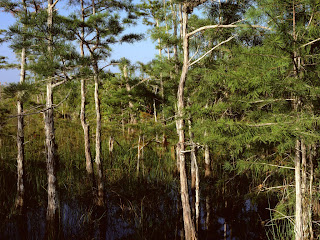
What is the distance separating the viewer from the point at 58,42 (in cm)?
535

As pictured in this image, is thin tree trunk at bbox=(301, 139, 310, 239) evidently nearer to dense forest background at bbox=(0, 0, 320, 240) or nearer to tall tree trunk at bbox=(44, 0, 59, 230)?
dense forest background at bbox=(0, 0, 320, 240)

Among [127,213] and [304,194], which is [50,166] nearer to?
[127,213]

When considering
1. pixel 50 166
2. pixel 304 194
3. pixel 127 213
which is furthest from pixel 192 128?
pixel 127 213

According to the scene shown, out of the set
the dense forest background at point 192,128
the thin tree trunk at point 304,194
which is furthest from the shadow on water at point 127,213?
the thin tree trunk at point 304,194

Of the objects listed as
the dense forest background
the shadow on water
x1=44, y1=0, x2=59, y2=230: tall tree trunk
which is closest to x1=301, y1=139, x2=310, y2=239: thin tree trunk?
the dense forest background

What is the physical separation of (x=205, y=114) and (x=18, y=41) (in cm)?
470

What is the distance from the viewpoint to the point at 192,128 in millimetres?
5336

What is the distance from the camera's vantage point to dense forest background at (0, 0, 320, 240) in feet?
15.4

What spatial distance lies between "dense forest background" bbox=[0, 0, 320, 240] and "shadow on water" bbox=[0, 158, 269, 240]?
0.14 feet

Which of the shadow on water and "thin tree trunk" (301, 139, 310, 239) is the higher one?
"thin tree trunk" (301, 139, 310, 239)

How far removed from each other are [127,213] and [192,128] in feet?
14.9

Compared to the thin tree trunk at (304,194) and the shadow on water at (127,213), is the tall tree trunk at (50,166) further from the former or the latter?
the thin tree trunk at (304,194)

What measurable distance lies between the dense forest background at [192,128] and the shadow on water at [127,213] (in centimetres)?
4

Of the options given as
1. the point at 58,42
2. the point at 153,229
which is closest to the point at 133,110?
the point at 153,229
